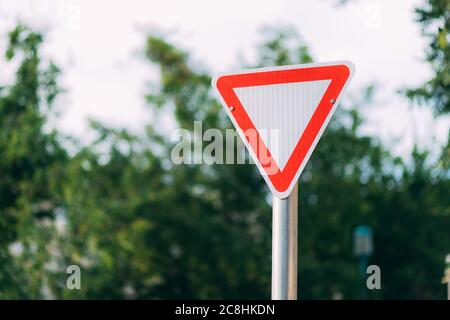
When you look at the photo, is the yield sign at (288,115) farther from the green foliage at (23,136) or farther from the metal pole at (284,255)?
the green foliage at (23,136)

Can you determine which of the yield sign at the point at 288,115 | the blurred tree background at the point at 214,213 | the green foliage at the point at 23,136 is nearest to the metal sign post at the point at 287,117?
the yield sign at the point at 288,115

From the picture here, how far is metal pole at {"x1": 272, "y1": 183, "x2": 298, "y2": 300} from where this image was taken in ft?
10.5

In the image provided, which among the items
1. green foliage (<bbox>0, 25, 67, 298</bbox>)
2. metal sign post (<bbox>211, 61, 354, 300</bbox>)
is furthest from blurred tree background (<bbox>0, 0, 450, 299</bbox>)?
metal sign post (<bbox>211, 61, 354, 300</bbox>)

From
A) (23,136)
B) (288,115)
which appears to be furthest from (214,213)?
(288,115)

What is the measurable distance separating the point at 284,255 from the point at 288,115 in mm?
597

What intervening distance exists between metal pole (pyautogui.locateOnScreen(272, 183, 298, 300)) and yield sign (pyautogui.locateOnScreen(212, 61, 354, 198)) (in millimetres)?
127

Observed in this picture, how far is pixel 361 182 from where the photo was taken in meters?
29.0

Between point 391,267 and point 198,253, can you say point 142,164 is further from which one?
point 391,267

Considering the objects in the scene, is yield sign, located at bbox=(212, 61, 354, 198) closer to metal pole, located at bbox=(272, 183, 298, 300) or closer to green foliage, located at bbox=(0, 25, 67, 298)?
metal pole, located at bbox=(272, 183, 298, 300)

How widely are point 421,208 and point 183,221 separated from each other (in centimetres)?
880

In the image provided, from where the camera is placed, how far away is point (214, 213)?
27891 mm
